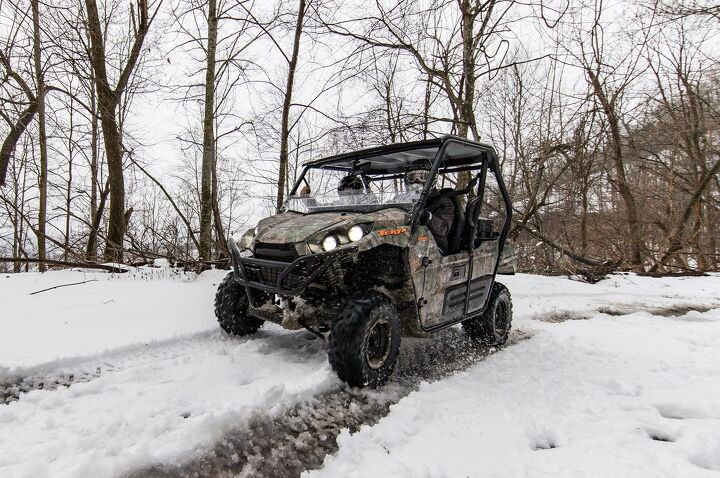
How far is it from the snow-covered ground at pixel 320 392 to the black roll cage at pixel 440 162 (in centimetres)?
140

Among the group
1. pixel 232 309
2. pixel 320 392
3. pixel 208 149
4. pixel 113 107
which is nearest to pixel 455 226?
pixel 320 392

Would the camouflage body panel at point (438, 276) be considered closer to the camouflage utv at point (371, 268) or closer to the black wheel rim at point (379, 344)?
the camouflage utv at point (371, 268)

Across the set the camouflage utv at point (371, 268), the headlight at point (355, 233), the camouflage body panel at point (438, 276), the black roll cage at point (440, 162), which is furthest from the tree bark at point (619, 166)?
the headlight at point (355, 233)

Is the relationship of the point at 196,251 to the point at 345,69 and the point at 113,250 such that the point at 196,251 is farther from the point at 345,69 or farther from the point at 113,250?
the point at 345,69

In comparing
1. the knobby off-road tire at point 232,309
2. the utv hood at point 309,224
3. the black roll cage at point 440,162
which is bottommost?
the knobby off-road tire at point 232,309

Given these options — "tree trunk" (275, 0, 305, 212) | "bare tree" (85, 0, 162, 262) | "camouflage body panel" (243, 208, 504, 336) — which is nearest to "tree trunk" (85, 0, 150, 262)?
"bare tree" (85, 0, 162, 262)

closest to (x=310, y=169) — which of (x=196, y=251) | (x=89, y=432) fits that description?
(x=89, y=432)

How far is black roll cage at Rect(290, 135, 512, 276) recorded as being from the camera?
368cm

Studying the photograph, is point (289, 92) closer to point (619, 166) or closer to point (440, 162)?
point (440, 162)

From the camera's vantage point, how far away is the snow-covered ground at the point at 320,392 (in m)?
2.22

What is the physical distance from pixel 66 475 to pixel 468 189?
3.87 metres

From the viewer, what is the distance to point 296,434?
2541 mm

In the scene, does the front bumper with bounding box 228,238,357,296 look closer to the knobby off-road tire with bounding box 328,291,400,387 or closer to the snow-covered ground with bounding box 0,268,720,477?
the knobby off-road tire with bounding box 328,291,400,387

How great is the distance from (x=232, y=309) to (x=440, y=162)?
245 centimetres
